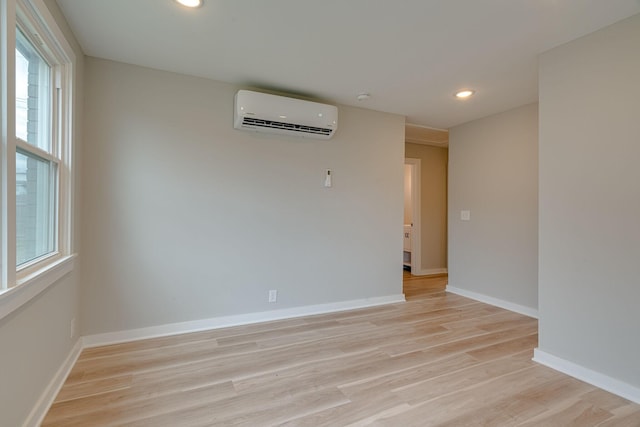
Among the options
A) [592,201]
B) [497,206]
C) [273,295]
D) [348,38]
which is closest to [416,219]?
[497,206]

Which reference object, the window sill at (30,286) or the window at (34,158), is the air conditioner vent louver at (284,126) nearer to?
the window at (34,158)

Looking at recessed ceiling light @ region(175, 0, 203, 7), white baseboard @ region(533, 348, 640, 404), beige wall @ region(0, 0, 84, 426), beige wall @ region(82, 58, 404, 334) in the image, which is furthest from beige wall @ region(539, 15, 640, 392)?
beige wall @ region(0, 0, 84, 426)

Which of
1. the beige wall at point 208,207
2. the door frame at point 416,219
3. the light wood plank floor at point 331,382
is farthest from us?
the door frame at point 416,219

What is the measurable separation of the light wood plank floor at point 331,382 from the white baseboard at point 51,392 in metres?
0.04

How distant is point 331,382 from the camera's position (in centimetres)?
208

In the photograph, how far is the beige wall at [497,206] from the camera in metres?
3.52

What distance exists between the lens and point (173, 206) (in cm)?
282

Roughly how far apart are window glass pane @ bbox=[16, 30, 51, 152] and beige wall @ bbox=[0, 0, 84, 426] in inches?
11.8

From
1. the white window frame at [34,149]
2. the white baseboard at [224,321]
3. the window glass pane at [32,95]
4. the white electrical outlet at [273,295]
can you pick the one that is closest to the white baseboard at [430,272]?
the white baseboard at [224,321]

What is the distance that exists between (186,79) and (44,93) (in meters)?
1.17

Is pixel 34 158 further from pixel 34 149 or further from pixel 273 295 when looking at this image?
pixel 273 295

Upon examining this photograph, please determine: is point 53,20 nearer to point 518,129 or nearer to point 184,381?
point 184,381

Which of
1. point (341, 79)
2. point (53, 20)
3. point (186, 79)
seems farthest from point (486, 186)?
point (53, 20)

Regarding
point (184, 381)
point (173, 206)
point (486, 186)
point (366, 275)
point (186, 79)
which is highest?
point (186, 79)
